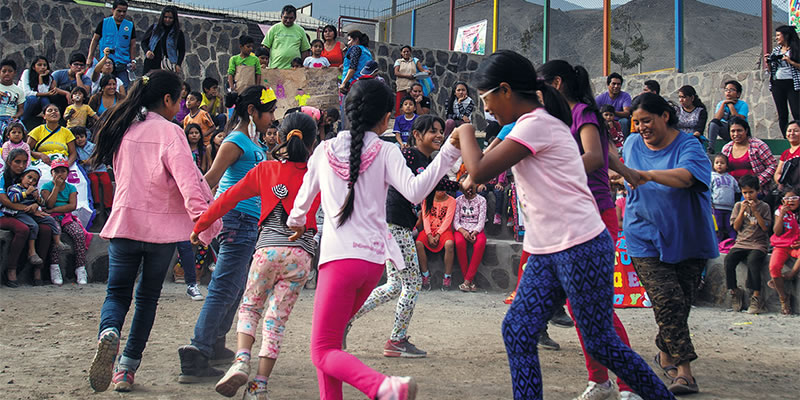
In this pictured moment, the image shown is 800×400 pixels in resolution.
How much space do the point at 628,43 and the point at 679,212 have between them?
67.7 ft

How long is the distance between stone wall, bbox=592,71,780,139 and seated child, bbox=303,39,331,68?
6.42 metres

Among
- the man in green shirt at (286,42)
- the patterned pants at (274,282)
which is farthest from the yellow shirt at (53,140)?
the patterned pants at (274,282)

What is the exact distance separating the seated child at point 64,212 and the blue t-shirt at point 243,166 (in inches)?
175

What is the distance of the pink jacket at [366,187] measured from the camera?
308 centimetres

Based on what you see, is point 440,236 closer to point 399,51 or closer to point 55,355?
point 55,355

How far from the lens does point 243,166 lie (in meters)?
4.44

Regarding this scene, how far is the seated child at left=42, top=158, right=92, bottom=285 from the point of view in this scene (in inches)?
315

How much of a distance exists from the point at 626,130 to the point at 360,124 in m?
7.91

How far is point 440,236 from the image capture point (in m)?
8.59

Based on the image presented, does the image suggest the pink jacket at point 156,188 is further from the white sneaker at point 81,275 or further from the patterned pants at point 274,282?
the white sneaker at point 81,275

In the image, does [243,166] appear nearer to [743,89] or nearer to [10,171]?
[10,171]

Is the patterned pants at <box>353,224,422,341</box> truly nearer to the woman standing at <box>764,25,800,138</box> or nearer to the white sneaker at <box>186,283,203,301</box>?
the white sneaker at <box>186,283,203,301</box>

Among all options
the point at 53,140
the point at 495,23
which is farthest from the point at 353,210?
the point at 495,23

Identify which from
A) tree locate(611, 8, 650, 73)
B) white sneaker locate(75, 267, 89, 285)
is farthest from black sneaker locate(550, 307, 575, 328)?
tree locate(611, 8, 650, 73)
